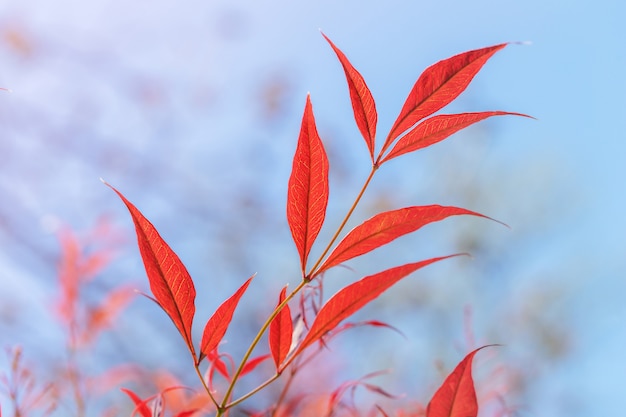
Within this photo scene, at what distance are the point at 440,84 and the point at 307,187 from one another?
0.33 feet

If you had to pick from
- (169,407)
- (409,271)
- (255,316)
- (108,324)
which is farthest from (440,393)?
(255,316)

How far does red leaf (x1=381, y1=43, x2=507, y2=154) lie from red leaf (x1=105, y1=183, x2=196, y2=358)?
0.16 metres

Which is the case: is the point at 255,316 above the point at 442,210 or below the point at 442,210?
above

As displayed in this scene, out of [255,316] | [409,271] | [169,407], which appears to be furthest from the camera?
[255,316]

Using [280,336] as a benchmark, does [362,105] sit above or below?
above

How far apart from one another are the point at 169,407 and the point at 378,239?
1.53 feet

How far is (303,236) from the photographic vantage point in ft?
1.26

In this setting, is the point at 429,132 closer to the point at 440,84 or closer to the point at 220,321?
the point at 440,84

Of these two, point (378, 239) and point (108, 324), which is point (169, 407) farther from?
point (378, 239)

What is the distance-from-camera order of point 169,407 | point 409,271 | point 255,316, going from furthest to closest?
point 255,316 < point 169,407 < point 409,271

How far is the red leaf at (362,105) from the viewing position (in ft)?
1.24

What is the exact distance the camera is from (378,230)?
1.22ft

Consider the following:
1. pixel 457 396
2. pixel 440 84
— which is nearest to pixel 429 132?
pixel 440 84

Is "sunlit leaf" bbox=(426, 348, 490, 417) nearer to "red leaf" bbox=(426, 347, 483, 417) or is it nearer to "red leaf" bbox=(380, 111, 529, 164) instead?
"red leaf" bbox=(426, 347, 483, 417)
